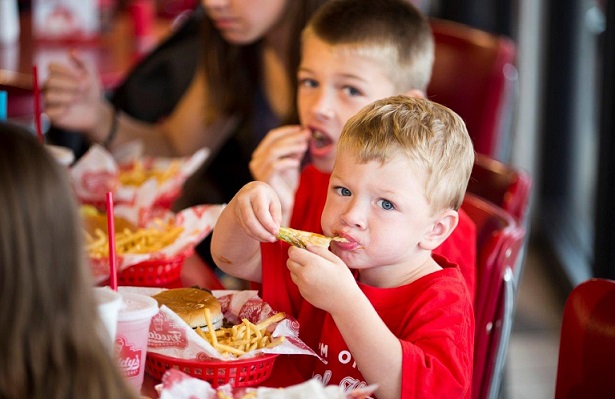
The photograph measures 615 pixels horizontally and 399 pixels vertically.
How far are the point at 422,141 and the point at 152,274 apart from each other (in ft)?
2.08

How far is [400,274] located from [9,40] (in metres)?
2.91

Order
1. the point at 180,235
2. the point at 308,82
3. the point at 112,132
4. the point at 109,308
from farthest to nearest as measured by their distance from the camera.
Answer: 1. the point at 112,132
2. the point at 308,82
3. the point at 180,235
4. the point at 109,308

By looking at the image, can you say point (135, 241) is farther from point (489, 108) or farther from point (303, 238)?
point (489, 108)

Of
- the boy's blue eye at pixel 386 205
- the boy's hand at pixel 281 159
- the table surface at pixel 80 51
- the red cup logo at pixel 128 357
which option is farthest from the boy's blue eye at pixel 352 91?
the table surface at pixel 80 51

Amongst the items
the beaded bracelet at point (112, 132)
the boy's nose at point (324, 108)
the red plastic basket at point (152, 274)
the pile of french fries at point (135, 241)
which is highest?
the boy's nose at point (324, 108)

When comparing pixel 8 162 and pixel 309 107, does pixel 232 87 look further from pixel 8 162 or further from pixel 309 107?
pixel 8 162

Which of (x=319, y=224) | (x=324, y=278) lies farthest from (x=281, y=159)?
(x=324, y=278)

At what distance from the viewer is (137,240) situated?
1.92 m

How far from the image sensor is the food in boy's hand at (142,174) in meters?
2.35

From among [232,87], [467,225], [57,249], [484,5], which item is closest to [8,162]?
[57,249]

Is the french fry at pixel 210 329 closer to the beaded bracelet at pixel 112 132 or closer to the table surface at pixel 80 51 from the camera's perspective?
the beaded bracelet at pixel 112 132

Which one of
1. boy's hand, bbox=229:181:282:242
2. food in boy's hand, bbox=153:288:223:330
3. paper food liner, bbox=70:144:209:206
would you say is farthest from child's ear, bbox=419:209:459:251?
paper food liner, bbox=70:144:209:206

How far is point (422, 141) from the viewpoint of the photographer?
4.81ft

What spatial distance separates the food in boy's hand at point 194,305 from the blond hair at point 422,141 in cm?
31
